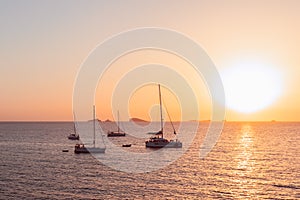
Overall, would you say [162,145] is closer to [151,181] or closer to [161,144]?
[161,144]

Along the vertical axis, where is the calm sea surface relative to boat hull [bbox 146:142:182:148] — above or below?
below

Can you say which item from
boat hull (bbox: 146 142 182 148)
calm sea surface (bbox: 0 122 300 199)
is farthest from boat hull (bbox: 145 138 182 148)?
calm sea surface (bbox: 0 122 300 199)

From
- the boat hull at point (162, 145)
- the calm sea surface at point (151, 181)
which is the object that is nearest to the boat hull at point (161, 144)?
the boat hull at point (162, 145)

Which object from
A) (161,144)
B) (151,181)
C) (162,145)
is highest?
(161,144)

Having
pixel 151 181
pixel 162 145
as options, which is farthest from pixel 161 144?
pixel 151 181

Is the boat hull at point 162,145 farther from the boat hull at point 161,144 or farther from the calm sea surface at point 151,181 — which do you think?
the calm sea surface at point 151,181

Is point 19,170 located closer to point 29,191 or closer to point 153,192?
point 29,191

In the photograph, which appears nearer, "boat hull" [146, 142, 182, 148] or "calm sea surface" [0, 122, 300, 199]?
"calm sea surface" [0, 122, 300, 199]

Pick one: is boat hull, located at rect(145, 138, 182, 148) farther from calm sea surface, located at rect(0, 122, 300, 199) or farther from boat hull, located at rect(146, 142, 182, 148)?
calm sea surface, located at rect(0, 122, 300, 199)

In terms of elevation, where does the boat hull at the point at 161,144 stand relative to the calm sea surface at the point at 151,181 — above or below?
above

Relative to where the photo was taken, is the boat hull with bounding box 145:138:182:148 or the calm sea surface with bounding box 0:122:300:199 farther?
the boat hull with bounding box 145:138:182:148

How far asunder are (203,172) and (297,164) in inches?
1238

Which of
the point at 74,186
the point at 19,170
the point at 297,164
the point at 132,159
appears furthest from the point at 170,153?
the point at 74,186

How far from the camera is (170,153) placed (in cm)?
13200
